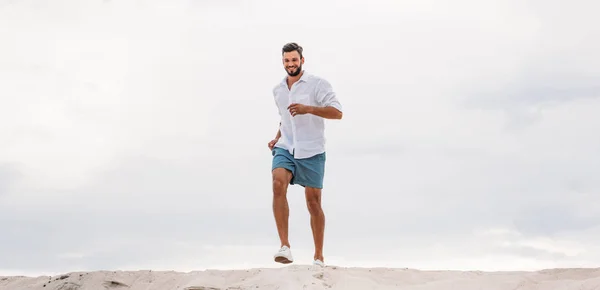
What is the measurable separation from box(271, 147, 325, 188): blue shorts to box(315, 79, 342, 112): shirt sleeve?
0.51m

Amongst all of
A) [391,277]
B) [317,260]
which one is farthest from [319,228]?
[391,277]

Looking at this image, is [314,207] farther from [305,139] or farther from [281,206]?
[305,139]

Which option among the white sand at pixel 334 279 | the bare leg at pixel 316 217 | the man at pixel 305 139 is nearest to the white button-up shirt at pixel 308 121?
the man at pixel 305 139

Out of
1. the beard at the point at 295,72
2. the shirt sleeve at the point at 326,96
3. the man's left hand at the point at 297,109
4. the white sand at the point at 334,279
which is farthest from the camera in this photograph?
Result: the beard at the point at 295,72

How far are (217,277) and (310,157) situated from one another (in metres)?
1.38

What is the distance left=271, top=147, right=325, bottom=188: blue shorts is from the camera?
7312 millimetres

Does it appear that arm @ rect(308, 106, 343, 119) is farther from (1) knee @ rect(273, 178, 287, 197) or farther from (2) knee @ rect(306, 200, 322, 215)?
(2) knee @ rect(306, 200, 322, 215)

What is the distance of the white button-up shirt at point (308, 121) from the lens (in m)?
7.34

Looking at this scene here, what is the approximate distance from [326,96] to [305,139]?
438 millimetres

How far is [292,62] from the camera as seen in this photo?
290 inches

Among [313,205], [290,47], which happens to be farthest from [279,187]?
[290,47]

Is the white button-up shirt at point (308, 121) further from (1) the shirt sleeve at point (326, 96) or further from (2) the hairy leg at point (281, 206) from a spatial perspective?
(2) the hairy leg at point (281, 206)

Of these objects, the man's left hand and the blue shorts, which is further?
the blue shorts

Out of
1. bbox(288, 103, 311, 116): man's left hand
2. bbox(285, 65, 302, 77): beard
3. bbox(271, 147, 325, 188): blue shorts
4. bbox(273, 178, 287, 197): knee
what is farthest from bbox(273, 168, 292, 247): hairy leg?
bbox(285, 65, 302, 77): beard
